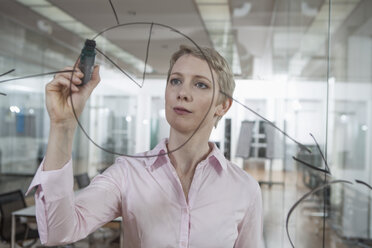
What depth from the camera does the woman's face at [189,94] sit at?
2.35 feet

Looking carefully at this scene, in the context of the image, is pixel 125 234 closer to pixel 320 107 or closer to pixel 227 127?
pixel 227 127

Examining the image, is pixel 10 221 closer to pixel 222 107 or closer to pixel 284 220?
pixel 284 220

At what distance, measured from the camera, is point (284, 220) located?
3375 millimetres

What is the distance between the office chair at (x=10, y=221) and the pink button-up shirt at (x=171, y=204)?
2950mm

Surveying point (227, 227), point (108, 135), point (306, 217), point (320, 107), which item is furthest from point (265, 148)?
point (227, 227)

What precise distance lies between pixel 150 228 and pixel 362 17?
3447 millimetres

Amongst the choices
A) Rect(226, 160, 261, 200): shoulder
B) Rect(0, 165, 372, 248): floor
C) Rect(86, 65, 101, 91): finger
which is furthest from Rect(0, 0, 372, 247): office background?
Rect(86, 65, 101, 91): finger

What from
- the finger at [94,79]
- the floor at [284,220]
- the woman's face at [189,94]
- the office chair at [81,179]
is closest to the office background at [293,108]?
the floor at [284,220]

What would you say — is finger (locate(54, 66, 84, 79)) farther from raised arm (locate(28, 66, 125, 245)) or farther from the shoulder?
the shoulder

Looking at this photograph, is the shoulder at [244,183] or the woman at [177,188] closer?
the woman at [177,188]

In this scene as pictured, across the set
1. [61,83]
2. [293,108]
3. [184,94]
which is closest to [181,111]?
[184,94]

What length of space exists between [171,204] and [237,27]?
2671mm

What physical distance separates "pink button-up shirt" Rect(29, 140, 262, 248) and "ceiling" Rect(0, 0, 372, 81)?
0.87 ft

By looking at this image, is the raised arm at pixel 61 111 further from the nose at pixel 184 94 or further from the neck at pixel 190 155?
the neck at pixel 190 155
